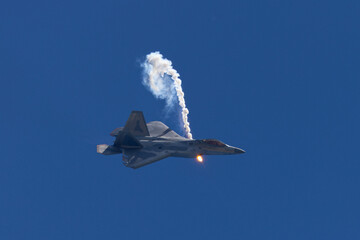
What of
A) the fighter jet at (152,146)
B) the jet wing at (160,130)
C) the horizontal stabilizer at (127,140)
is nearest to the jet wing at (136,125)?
the fighter jet at (152,146)

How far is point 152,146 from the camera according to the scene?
83750 mm

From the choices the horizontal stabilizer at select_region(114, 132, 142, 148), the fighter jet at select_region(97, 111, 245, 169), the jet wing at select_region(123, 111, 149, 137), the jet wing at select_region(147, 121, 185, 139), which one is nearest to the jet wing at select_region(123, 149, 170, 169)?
the fighter jet at select_region(97, 111, 245, 169)

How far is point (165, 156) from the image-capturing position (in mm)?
81688

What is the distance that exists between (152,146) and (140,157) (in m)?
3.69

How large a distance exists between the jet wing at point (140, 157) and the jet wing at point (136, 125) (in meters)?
3.74

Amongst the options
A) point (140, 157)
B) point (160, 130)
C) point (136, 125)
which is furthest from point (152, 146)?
point (160, 130)

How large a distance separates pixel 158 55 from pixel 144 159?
70.1 feet

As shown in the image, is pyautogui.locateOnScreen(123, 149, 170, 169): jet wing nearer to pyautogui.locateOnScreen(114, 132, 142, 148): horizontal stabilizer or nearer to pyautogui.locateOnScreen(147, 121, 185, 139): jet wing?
pyautogui.locateOnScreen(114, 132, 142, 148): horizontal stabilizer

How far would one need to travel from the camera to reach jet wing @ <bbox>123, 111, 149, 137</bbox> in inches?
3317

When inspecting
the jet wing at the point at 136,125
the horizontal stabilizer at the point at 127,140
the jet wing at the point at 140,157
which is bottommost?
the jet wing at the point at 140,157

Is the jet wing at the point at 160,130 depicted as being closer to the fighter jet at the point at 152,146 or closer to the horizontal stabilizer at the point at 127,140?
the fighter jet at the point at 152,146

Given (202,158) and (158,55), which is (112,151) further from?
(158,55)

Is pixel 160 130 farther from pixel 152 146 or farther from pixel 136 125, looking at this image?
pixel 152 146

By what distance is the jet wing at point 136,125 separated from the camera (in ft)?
276
